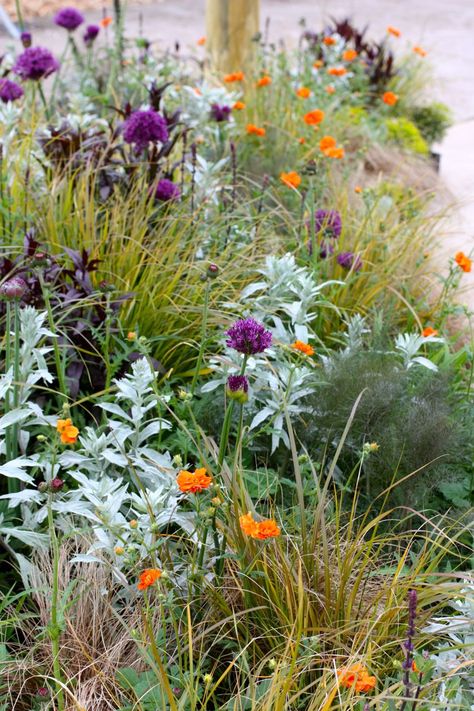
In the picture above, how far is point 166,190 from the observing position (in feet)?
11.5

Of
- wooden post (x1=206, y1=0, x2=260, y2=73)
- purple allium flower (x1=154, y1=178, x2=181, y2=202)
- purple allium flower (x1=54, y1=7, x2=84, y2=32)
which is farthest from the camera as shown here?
wooden post (x1=206, y1=0, x2=260, y2=73)

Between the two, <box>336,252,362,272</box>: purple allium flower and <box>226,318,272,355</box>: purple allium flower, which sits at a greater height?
<box>226,318,272,355</box>: purple allium flower

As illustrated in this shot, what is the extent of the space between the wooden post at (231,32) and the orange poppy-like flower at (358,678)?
5.13 m

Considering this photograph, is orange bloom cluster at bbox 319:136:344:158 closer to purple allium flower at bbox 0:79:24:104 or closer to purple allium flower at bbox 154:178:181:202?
purple allium flower at bbox 154:178:181:202

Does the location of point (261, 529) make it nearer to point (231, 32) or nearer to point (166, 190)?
point (166, 190)

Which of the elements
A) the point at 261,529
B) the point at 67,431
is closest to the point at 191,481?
the point at 261,529

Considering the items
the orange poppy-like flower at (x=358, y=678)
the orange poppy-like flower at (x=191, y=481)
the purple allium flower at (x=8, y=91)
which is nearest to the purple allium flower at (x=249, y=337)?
the orange poppy-like flower at (x=191, y=481)

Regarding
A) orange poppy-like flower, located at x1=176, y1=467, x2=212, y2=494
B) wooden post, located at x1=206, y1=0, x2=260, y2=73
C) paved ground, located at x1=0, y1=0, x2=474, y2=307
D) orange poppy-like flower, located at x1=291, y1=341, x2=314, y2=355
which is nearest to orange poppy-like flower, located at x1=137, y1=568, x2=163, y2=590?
orange poppy-like flower, located at x1=176, y1=467, x2=212, y2=494

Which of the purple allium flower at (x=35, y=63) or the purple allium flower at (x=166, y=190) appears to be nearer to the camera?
the purple allium flower at (x=166, y=190)

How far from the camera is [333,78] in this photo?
19.9 feet

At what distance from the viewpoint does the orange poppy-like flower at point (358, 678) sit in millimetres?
1689

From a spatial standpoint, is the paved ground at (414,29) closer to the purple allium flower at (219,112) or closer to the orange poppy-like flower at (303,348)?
the purple allium flower at (219,112)

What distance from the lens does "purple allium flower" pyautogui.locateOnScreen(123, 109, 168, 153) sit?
11.1ft

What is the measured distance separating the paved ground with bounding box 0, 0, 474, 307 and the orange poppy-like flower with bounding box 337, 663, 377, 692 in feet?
13.9
